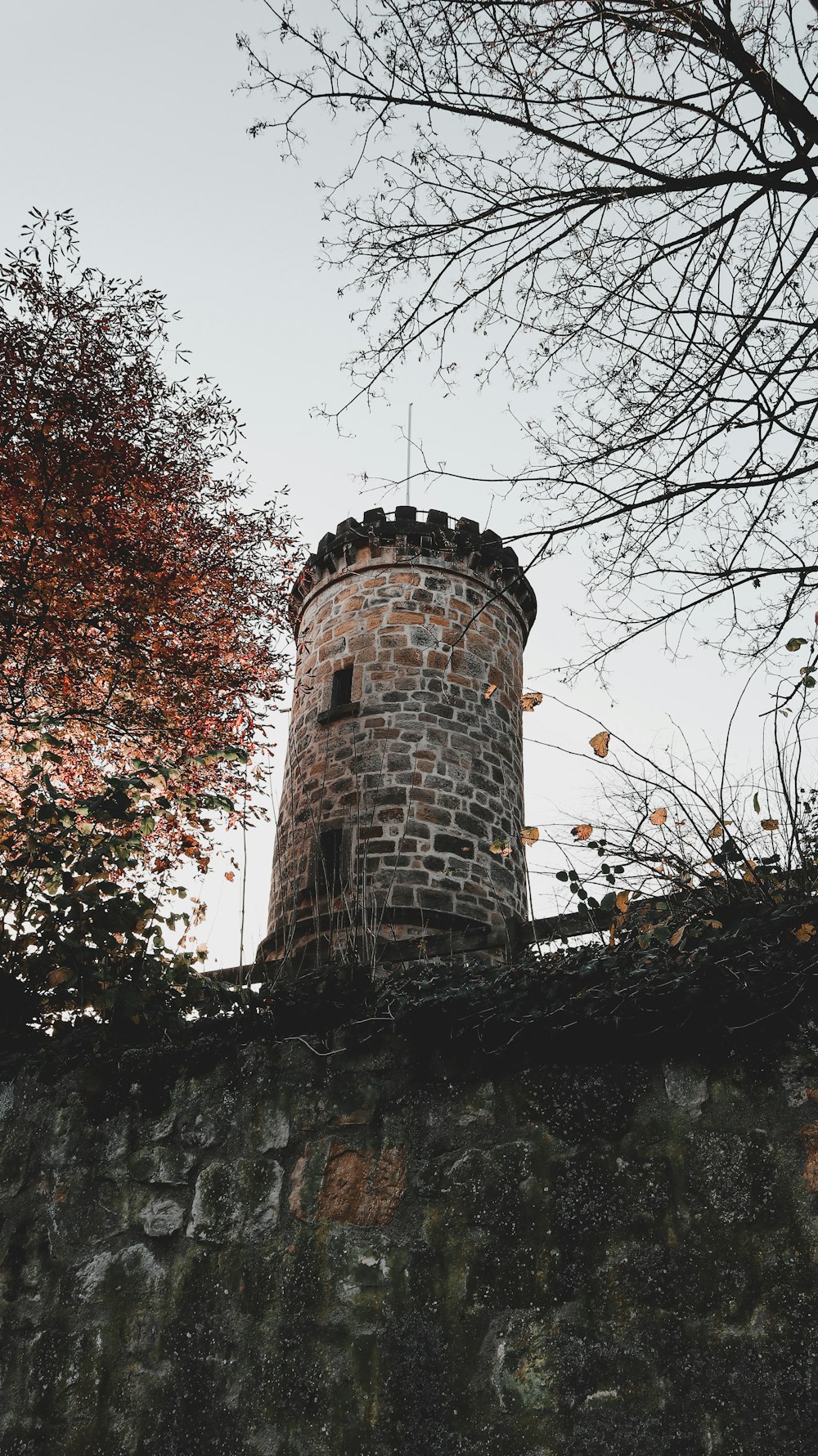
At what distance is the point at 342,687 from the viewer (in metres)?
11.4

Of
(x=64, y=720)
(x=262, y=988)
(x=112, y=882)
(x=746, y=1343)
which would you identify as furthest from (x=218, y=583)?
(x=746, y=1343)

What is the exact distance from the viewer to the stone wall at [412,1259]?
2.71m

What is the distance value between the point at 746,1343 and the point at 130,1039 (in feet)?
8.19

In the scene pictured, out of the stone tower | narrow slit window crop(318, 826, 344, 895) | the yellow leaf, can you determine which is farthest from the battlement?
the yellow leaf

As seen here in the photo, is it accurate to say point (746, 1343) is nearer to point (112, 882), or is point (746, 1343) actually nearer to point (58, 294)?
point (112, 882)

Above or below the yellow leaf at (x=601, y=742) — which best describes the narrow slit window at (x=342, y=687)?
above

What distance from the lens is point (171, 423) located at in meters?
9.73

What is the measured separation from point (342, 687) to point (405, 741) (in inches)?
50.0

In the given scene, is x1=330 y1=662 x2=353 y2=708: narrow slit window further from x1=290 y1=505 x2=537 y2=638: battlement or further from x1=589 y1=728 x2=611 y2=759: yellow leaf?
x1=589 y1=728 x2=611 y2=759: yellow leaf

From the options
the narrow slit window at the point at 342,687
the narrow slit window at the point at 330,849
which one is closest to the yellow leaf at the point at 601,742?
the narrow slit window at the point at 330,849

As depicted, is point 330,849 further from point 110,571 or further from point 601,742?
point 601,742

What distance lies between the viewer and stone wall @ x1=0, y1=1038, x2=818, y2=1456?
2711 millimetres

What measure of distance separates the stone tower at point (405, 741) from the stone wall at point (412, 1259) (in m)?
5.04

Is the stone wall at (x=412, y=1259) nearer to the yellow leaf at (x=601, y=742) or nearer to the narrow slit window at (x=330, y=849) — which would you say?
the yellow leaf at (x=601, y=742)
